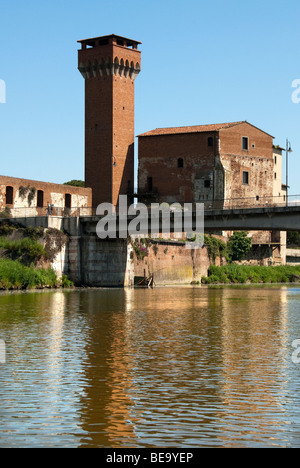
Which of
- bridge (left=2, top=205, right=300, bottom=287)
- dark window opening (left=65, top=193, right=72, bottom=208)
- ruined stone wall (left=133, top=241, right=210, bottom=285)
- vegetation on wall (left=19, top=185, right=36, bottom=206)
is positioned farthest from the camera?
dark window opening (left=65, top=193, right=72, bottom=208)

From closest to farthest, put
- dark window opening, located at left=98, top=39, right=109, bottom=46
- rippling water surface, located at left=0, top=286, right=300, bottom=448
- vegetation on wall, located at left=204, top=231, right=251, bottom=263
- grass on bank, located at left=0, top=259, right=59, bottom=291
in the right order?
1. rippling water surface, located at left=0, top=286, right=300, bottom=448
2. grass on bank, located at left=0, top=259, right=59, bottom=291
3. vegetation on wall, located at left=204, top=231, right=251, bottom=263
4. dark window opening, located at left=98, top=39, right=109, bottom=46

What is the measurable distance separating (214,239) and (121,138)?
514 inches

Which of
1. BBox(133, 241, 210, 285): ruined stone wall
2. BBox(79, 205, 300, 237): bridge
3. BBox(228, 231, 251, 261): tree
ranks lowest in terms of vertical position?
BBox(133, 241, 210, 285): ruined stone wall

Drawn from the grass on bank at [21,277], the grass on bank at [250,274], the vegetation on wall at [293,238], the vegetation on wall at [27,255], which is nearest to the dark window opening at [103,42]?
the grass on bank at [250,274]

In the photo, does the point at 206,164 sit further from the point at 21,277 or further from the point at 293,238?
the point at 21,277

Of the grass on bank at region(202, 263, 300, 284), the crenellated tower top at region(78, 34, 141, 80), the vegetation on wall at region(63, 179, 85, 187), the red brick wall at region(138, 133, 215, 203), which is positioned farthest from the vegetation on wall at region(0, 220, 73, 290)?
the vegetation on wall at region(63, 179, 85, 187)

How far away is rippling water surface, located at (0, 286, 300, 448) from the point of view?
28.8 ft

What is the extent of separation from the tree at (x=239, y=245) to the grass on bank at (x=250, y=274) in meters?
1.58

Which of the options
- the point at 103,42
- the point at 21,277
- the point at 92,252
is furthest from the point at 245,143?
the point at 21,277

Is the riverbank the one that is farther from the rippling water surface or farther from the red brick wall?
the red brick wall

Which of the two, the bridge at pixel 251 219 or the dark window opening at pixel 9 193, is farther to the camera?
the dark window opening at pixel 9 193

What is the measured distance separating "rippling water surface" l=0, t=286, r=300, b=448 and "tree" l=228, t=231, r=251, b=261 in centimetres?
4288

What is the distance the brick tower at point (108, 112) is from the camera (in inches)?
2643

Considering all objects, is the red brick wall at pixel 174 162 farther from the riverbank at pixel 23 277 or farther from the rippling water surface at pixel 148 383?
the rippling water surface at pixel 148 383
